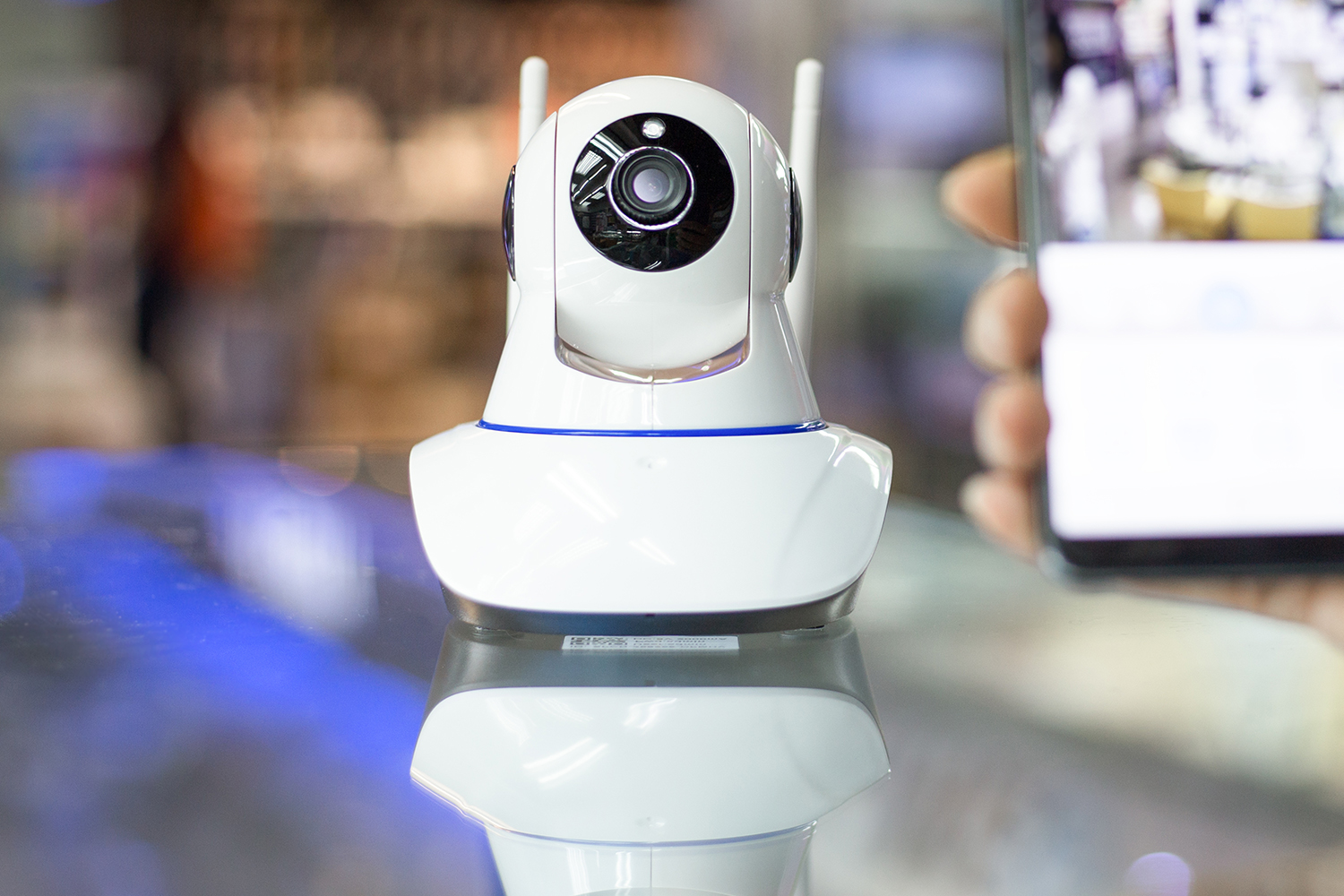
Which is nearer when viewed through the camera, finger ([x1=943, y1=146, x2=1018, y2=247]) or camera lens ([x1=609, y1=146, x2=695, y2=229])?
camera lens ([x1=609, y1=146, x2=695, y2=229])

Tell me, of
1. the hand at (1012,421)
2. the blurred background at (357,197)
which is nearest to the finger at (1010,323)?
the hand at (1012,421)

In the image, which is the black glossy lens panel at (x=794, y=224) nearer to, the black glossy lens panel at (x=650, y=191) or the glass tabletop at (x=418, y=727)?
the black glossy lens panel at (x=650, y=191)

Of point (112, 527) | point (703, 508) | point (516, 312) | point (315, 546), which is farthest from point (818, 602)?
point (112, 527)

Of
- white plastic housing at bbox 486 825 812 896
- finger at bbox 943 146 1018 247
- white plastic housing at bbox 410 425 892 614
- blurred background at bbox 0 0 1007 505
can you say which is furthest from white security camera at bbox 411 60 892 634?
blurred background at bbox 0 0 1007 505

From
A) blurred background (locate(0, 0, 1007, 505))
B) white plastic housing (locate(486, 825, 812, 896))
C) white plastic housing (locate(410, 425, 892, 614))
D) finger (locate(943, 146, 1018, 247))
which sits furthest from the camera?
blurred background (locate(0, 0, 1007, 505))

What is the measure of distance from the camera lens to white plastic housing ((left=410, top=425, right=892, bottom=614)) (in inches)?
3.5

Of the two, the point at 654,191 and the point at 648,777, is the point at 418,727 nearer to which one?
the point at 648,777

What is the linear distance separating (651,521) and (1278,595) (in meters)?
0.30

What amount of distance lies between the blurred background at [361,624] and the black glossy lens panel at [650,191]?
17cm

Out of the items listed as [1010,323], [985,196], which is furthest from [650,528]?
[985,196]

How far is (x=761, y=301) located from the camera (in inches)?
17.5

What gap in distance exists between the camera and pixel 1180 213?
0.62 m

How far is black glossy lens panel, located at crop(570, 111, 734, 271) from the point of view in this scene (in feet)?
1.37

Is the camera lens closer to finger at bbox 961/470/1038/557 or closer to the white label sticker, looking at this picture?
the white label sticker
